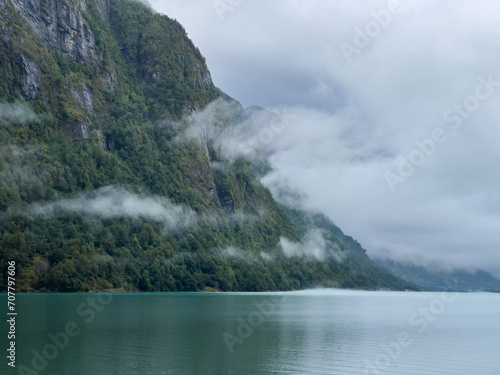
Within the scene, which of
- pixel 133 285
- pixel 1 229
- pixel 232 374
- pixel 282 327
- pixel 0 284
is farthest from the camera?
pixel 133 285

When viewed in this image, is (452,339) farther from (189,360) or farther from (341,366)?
(189,360)

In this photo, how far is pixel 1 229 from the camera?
157875 millimetres

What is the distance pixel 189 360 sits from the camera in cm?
4981

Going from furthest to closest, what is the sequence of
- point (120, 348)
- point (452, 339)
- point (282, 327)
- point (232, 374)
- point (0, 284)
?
point (0, 284), point (282, 327), point (452, 339), point (120, 348), point (232, 374)

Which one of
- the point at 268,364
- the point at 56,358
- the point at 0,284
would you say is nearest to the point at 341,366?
the point at 268,364

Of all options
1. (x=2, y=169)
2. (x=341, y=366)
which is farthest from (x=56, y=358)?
(x=2, y=169)

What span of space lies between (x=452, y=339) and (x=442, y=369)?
2464 cm

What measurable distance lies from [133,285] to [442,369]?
160376 mm

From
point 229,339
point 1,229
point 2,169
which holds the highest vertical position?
point 2,169

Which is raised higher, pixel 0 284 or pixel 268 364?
pixel 0 284

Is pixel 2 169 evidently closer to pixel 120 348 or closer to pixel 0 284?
pixel 0 284

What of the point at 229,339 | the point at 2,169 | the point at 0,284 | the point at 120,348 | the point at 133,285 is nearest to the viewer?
the point at 120,348

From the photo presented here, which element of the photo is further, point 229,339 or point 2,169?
point 2,169

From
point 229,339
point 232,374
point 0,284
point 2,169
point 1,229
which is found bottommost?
point 232,374
